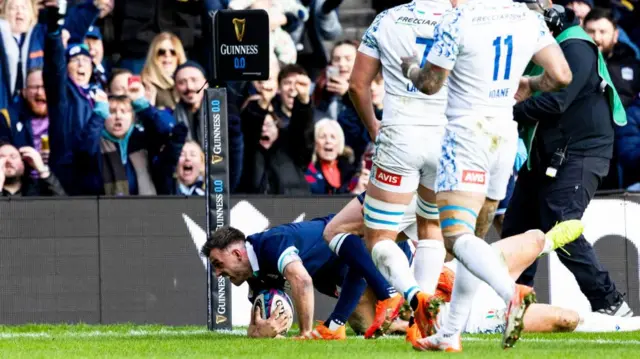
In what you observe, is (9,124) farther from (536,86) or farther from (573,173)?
(536,86)

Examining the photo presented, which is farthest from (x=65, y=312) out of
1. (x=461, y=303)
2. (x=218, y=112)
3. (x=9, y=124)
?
(x=461, y=303)

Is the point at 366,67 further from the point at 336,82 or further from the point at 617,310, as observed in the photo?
the point at 336,82

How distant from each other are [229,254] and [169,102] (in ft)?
11.8

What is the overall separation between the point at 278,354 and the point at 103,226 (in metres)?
4.62

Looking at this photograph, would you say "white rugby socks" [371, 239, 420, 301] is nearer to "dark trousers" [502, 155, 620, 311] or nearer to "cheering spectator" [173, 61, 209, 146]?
"dark trousers" [502, 155, 620, 311]

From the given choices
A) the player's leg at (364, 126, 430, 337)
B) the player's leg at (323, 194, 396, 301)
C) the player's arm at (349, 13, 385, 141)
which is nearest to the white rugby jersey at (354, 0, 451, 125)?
the player's arm at (349, 13, 385, 141)

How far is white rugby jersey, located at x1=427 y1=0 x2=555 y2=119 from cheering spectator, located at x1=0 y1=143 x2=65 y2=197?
5.50 meters

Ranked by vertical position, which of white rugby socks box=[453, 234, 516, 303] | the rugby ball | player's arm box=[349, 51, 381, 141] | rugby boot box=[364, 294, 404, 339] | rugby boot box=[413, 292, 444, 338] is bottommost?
the rugby ball

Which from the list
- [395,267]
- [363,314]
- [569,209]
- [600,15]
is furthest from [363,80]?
[600,15]

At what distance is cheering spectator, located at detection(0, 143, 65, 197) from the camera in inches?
470

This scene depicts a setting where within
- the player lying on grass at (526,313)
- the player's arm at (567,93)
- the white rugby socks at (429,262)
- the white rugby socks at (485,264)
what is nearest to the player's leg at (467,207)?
the white rugby socks at (485,264)

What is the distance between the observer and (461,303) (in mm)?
7477

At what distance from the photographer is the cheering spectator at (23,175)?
11930 millimetres

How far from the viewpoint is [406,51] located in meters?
8.40
